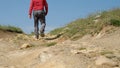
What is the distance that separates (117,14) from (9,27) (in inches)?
233

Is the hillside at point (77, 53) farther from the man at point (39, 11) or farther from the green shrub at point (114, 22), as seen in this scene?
the man at point (39, 11)

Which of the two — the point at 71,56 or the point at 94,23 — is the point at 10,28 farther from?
the point at 71,56

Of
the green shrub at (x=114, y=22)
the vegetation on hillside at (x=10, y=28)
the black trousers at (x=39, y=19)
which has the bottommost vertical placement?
the vegetation on hillside at (x=10, y=28)

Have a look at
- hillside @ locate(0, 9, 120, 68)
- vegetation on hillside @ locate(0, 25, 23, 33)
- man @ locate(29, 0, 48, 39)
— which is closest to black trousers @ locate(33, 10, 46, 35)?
man @ locate(29, 0, 48, 39)

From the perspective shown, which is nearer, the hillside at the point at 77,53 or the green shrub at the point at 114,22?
the hillside at the point at 77,53

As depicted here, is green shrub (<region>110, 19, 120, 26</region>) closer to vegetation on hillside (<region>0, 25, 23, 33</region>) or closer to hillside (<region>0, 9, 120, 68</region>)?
hillside (<region>0, 9, 120, 68</region>)

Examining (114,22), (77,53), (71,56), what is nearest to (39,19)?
(114,22)

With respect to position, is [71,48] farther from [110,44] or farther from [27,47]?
[27,47]

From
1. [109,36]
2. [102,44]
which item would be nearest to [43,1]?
[109,36]

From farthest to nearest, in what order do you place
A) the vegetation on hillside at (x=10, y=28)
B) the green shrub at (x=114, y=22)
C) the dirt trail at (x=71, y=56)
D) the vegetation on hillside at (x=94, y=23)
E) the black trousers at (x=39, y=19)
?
1. the vegetation on hillside at (x=10, y=28)
2. the black trousers at (x=39, y=19)
3. the vegetation on hillside at (x=94, y=23)
4. the green shrub at (x=114, y=22)
5. the dirt trail at (x=71, y=56)

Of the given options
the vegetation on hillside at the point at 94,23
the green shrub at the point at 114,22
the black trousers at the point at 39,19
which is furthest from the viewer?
the black trousers at the point at 39,19

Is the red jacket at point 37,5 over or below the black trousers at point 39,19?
over

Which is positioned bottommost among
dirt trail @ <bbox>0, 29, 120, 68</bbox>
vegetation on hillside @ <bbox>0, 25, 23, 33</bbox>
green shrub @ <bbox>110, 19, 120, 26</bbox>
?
vegetation on hillside @ <bbox>0, 25, 23, 33</bbox>

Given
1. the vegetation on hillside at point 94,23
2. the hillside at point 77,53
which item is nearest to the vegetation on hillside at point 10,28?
the vegetation on hillside at point 94,23
